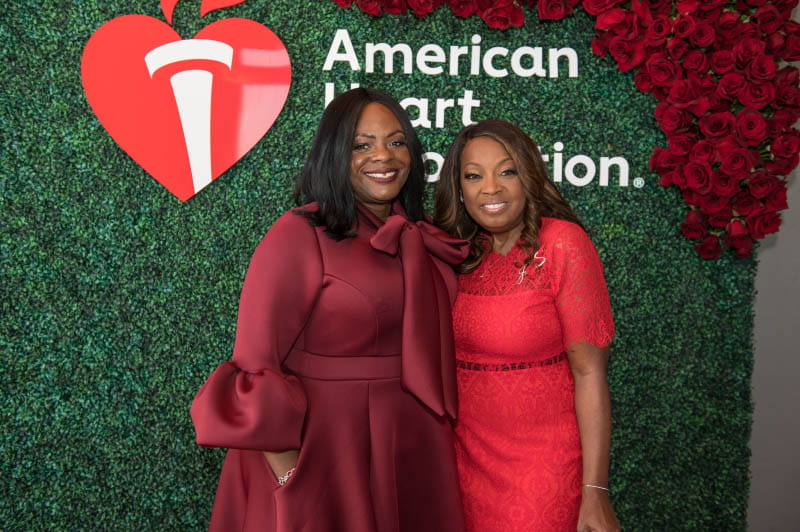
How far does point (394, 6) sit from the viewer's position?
2449 millimetres

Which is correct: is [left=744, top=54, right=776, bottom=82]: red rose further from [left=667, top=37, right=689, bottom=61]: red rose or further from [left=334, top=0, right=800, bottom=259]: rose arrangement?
[left=667, top=37, right=689, bottom=61]: red rose

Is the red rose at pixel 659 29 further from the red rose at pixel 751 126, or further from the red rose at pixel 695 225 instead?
the red rose at pixel 695 225

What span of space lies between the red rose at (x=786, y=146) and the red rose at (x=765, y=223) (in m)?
0.24

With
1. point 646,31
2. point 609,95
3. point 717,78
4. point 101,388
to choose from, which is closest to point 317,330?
point 101,388

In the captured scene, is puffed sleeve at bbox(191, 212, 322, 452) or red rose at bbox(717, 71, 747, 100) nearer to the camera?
puffed sleeve at bbox(191, 212, 322, 452)

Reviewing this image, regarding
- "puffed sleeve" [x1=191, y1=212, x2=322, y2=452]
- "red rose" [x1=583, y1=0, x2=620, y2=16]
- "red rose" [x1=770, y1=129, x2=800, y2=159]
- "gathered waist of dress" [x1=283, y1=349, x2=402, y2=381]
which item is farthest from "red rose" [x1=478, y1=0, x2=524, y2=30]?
"gathered waist of dress" [x1=283, y1=349, x2=402, y2=381]

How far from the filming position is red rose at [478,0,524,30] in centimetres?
242

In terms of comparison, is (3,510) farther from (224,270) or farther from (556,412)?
(556,412)

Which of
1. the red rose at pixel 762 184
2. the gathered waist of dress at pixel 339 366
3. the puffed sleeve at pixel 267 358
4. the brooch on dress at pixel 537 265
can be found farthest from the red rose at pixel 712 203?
the puffed sleeve at pixel 267 358

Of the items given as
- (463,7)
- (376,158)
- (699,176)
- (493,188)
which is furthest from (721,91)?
(376,158)

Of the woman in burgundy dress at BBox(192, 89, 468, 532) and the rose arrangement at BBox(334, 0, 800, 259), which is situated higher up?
the rose arrangement at BBox(334, 0, 800, 259)

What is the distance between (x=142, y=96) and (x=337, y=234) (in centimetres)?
131

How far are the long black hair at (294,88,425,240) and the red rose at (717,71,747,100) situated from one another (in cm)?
147

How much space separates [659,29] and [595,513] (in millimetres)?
1888
